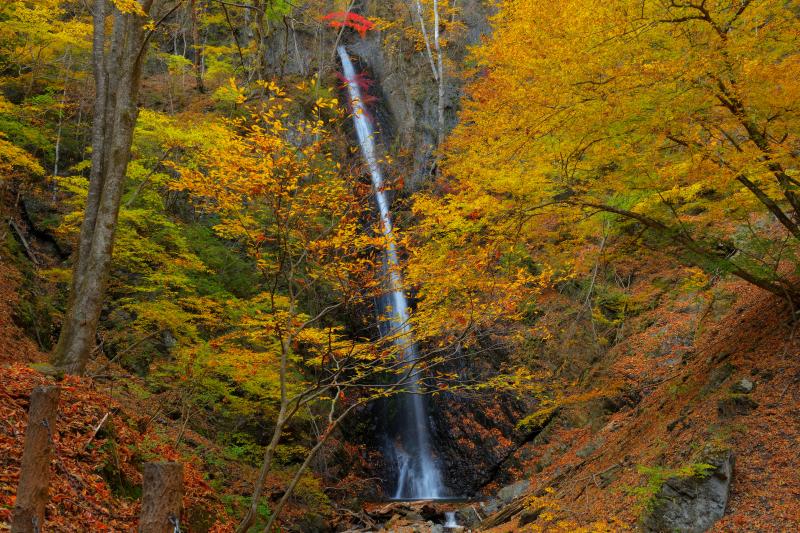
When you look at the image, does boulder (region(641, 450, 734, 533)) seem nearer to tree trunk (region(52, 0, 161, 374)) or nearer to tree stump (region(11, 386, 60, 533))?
tree stump (region(11, 386, 60, 533))

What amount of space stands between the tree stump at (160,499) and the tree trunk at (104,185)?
4140mm

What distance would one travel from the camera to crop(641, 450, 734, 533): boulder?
17.2ft

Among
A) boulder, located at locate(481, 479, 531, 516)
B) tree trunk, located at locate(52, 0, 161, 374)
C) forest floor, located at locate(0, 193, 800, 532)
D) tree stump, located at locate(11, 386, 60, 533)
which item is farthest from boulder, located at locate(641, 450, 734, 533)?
tree trunk, located at locate(52, 0, 161, 374)

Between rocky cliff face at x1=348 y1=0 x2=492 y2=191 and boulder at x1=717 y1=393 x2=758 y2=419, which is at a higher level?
rocky cliff face at x1=348 y1=0 x2=492 y2=191

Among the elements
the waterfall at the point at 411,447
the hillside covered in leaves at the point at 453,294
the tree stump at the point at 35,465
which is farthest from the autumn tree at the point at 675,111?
the waterfall at the point at 411,447

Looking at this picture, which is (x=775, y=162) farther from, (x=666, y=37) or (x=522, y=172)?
(x=522, y=172)

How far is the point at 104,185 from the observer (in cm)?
689

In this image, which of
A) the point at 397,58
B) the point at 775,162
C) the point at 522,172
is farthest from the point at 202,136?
the point at 397,58

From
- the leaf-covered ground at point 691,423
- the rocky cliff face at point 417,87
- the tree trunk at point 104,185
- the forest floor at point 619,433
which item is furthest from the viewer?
the rocky cliff face at point 417,87

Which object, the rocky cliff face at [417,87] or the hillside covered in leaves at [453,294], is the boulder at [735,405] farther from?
the rocky cliff face at [417,87]

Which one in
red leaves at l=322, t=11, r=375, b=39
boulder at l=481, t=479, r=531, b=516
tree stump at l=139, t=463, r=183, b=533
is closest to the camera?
tree stump at l=139, t=463, r=183, b=533

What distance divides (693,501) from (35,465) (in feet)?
19.4

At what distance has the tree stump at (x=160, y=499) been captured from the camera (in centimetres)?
305

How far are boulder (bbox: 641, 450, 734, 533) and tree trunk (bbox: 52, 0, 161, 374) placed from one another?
700 cm
